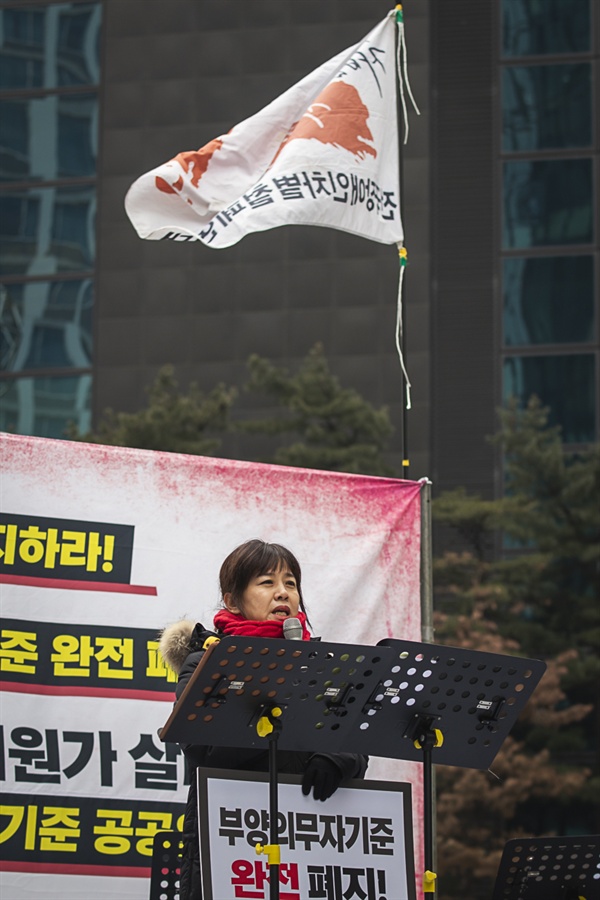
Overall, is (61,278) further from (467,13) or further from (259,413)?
(467,13)

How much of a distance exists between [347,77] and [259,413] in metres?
16.4

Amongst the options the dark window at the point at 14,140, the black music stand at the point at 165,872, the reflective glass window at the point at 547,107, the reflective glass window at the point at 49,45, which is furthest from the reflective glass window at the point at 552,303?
the black music stand at the point at 165,872

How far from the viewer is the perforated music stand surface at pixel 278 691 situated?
3.88 meters

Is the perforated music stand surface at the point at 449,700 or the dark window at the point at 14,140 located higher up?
the dark window at the point at 14,140

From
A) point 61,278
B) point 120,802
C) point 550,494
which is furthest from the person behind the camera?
point 61,278

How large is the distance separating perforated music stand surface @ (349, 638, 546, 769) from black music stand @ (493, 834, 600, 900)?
0.43 meters

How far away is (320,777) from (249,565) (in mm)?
683

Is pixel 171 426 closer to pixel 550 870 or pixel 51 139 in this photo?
pixel 51 139

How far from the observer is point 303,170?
7066mm

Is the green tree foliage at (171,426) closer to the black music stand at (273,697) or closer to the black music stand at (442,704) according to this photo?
the black music stand at (442,704)

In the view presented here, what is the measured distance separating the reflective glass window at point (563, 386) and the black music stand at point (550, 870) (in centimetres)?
1890

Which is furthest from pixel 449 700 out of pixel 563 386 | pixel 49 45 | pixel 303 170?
pixel 49 45

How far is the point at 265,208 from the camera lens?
22.8ft

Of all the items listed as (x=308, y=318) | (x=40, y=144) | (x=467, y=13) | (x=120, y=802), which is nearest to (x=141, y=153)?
(x=40, y=144)
